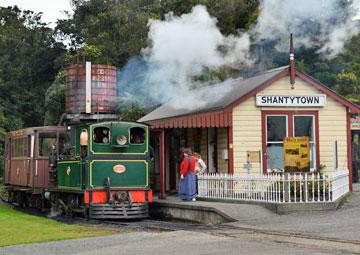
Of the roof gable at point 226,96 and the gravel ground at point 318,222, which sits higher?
the roof gable at point 226,96

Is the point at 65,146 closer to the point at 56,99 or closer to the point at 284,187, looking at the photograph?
the point at 284,187

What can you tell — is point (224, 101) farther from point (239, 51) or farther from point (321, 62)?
point (321, 62)

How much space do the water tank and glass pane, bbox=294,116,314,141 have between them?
29.7 feet

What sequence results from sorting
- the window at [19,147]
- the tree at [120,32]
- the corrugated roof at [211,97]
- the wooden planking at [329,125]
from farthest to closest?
the tree at [120,32], the window at [19,147], the wooden planking at [329,125], the corrugated roof at [211,97]

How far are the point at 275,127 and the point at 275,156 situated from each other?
96 cm

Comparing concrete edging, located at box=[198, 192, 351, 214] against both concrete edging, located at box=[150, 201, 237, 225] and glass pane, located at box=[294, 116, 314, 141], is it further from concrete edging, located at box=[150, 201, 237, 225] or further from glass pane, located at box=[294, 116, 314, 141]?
glass pane, located at box=[294, 116, 314, 141]

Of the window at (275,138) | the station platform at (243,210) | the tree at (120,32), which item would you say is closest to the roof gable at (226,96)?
the window at (275,138)

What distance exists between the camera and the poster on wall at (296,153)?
19.1 metres

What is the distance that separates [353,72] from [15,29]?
34.9 m

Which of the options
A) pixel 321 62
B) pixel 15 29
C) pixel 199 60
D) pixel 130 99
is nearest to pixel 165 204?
pixel 199 60

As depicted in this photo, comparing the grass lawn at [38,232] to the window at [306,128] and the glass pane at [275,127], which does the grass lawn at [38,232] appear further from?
the window at [306,128]

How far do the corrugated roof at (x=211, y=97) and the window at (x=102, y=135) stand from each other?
12.8ft

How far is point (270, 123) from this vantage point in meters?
22.0

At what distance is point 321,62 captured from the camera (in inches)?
1688
